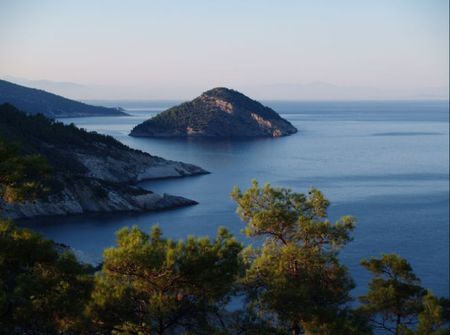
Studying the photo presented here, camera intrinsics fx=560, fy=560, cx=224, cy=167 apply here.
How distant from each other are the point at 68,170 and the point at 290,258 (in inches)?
2743

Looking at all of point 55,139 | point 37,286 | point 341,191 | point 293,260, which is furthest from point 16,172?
point 55,139

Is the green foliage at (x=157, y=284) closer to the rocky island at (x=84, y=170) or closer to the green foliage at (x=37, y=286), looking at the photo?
the green foliage at (x=37, y=286)

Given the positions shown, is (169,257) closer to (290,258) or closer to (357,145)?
(290,258)

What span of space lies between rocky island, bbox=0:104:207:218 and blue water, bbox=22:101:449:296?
2.92 m

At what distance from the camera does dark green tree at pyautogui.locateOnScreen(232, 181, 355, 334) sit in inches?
623

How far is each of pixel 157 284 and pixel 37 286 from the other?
3.26 meters

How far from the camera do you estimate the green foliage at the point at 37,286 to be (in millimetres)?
14633

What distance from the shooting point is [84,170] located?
9025 cm

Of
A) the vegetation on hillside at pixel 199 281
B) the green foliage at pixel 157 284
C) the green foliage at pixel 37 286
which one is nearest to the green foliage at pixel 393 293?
the vegetation on hillside at pixel 199 281

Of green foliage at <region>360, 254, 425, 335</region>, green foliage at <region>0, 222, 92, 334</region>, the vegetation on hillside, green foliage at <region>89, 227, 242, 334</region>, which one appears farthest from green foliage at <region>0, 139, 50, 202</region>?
green foliage at <region>360, 254, 425, 335</region>

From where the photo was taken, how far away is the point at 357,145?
158 meters

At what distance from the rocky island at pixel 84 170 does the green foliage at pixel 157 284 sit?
45442mm

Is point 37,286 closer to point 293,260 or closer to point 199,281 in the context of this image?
point 199,281

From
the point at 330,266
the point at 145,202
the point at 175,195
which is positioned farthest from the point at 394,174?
the point at 330,266
